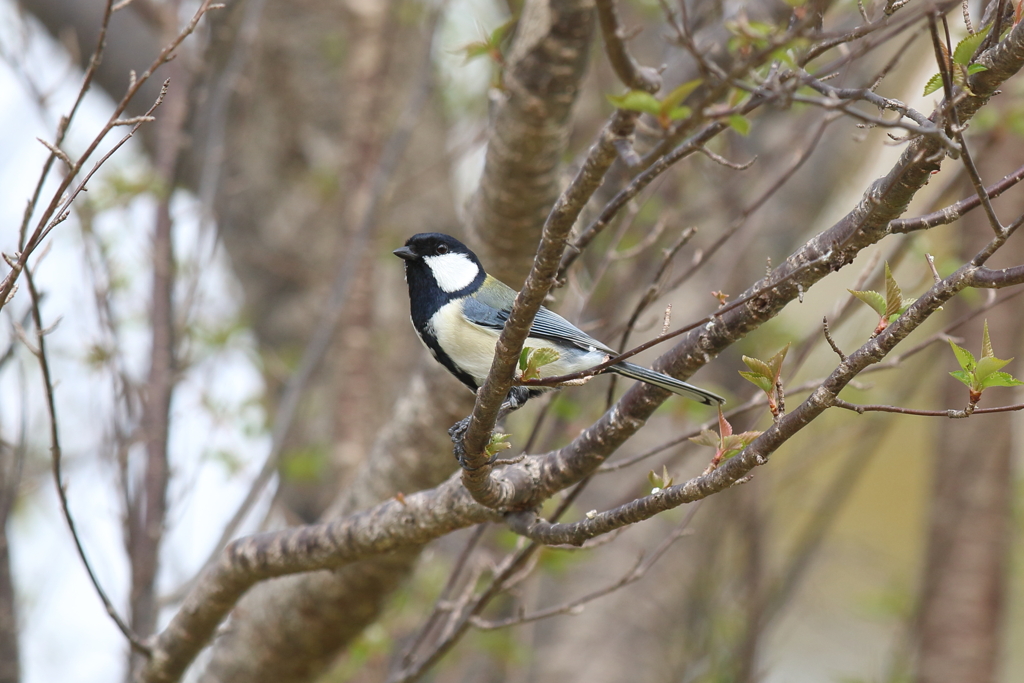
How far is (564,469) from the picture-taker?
212cm

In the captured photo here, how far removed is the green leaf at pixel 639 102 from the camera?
3.93 feet

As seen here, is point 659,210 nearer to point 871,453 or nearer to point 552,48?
point 871,453

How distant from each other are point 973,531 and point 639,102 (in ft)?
11.9

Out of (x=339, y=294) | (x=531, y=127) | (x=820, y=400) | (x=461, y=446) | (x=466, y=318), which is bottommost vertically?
(x=820, y=400)

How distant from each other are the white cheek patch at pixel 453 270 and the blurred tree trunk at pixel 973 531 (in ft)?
7.84

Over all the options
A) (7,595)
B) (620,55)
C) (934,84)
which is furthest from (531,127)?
(7,595)

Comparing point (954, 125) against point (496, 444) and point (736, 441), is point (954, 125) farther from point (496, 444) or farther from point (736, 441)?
point (496, 444)

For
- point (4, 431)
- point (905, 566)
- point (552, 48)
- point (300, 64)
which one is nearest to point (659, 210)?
point (552, 48)

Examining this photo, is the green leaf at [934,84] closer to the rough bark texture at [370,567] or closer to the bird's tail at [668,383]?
the bird's tail at [668,383]

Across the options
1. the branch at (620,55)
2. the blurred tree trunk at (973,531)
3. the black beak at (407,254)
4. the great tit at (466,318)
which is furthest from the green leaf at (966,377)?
the blurred tree trunk at (973,531)

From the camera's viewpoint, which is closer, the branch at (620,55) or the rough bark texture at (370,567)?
the branch at (620,55)

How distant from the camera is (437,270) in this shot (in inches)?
116

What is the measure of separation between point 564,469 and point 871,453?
126 inches

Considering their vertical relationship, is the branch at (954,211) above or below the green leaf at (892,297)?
above
